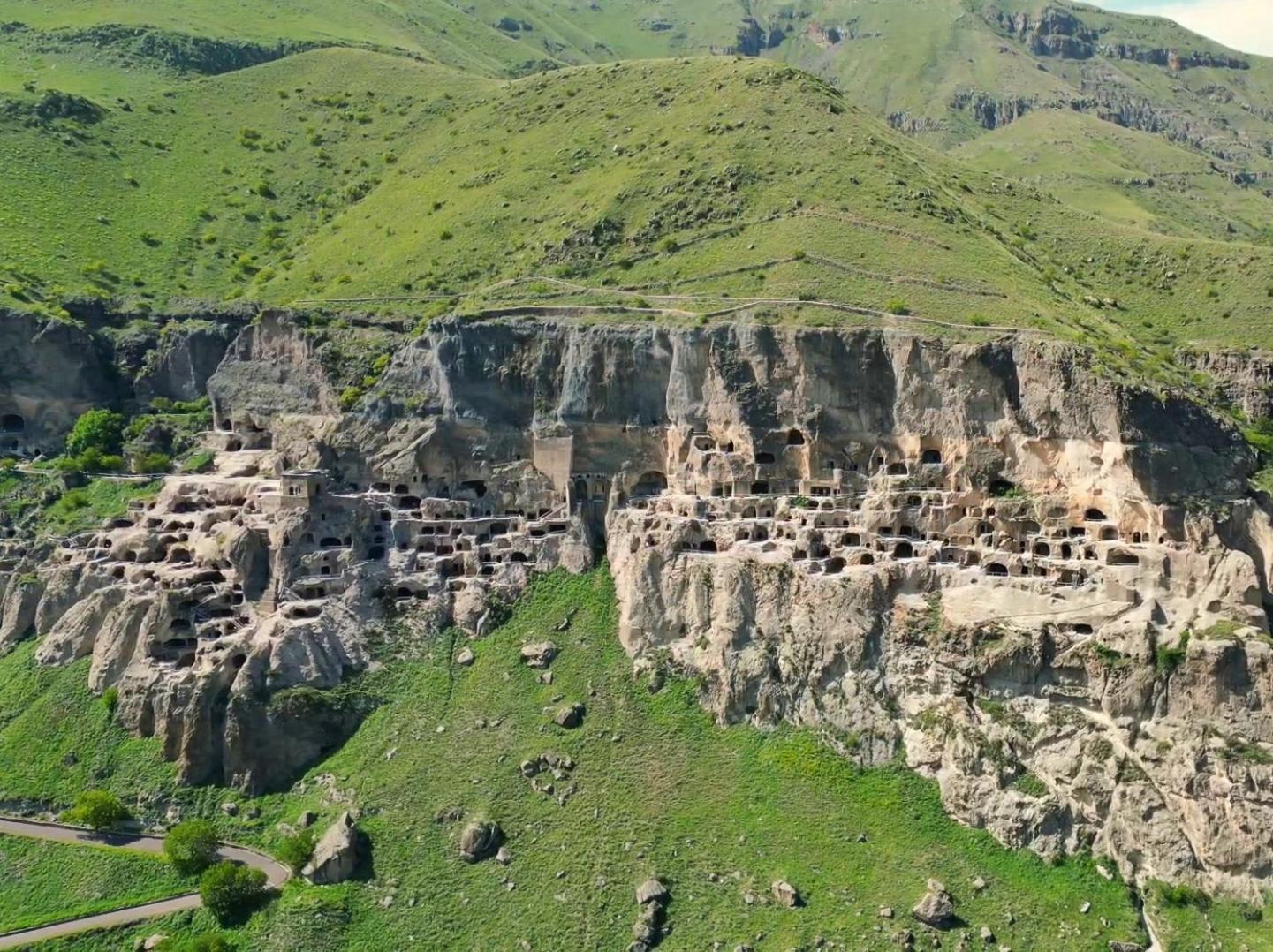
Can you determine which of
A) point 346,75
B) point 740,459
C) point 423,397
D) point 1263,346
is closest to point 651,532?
point 740,459

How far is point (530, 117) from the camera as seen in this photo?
106688 millimetres

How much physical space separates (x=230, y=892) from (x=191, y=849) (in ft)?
12.2

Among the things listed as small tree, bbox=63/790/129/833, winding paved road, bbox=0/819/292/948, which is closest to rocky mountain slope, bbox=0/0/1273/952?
winding paved road, bbox=0/819/292/948

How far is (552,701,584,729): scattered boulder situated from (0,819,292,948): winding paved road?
14.3 m

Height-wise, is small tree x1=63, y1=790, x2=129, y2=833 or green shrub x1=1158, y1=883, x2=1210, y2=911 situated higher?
green shrub x1=1158, y1=883, x2=1210, y2=911

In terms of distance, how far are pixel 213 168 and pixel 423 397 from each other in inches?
2296

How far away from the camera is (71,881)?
54.6 m

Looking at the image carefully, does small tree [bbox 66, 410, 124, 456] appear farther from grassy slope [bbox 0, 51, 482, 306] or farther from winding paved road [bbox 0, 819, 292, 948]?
winding paved road [bbox 0, 819, 292, 948]

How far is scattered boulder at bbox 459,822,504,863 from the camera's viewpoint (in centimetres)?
5331

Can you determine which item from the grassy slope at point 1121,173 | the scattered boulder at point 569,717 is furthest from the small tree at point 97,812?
the grassy slope at point 1121,173

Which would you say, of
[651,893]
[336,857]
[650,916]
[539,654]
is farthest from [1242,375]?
[336,857]

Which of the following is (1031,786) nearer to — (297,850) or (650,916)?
(650,916)

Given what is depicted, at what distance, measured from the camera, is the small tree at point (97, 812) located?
56500 mm

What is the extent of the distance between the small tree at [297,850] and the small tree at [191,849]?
3218mm
